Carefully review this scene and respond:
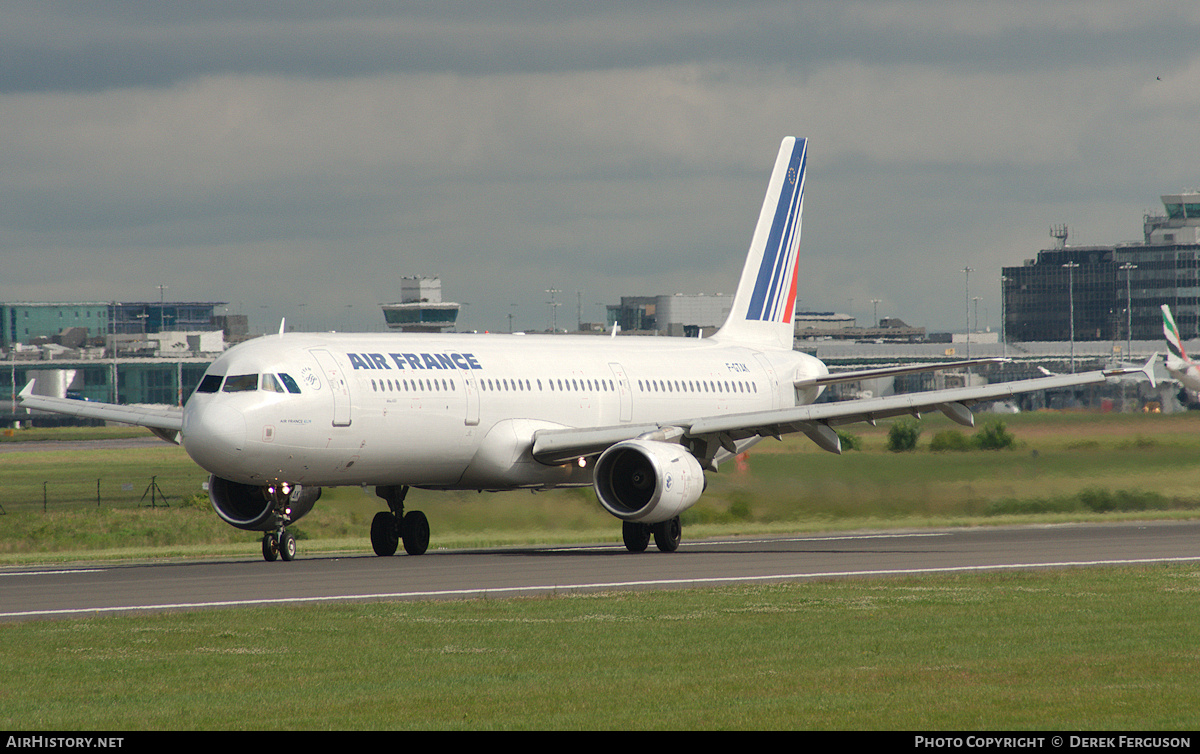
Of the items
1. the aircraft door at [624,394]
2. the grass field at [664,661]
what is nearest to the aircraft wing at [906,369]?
the aircraft door at [624,394]

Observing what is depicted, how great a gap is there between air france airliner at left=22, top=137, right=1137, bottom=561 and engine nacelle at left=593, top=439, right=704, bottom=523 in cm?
4

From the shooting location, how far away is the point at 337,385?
103 feet

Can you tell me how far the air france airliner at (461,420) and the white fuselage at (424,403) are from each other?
38 mm

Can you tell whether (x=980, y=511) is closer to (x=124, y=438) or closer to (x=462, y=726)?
(x=462, y=726)

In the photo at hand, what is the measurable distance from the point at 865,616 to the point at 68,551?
31353 mm

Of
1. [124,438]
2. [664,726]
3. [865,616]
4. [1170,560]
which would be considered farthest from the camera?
[124,438]

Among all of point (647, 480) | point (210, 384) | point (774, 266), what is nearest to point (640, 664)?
point (210, 384)

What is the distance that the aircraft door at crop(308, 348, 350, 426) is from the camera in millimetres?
31125

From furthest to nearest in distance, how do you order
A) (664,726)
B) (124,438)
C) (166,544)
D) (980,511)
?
(124,438), (166,544), (980,511), (664,726)

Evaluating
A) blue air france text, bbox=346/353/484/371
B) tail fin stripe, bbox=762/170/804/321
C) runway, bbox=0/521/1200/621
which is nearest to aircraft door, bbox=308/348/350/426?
blue air france text, bbox=346/353/484/371

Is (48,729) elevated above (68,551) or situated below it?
above

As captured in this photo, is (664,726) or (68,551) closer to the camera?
(664,726)
